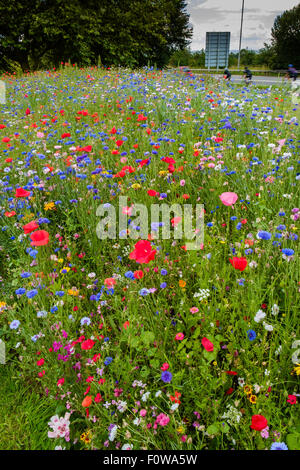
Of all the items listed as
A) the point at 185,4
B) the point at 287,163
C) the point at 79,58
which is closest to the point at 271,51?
the point at 185,4

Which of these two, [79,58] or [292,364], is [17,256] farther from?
[79,58]

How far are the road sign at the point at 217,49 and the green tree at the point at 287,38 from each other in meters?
24.7

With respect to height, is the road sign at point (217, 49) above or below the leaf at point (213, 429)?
above

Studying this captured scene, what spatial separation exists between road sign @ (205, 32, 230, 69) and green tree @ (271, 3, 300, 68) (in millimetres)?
24727

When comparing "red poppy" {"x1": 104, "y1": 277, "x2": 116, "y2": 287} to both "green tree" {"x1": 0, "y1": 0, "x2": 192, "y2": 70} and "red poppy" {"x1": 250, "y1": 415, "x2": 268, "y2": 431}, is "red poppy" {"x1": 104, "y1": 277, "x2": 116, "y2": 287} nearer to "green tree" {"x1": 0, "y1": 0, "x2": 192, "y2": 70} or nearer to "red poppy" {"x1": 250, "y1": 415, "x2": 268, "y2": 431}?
"red poppy" {"x1": 250, "y1": 415, "x2": 268, "y2": 431}

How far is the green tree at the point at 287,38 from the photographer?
1485 inches

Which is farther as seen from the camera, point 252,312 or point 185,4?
point 185,4

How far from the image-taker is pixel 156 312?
5.46 ft

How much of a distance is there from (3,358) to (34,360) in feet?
0.60

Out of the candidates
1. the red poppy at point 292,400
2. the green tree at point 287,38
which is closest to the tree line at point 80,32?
the red poppy at point 292,400

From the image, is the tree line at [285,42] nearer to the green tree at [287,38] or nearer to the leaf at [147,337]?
the green tree at [287,38]

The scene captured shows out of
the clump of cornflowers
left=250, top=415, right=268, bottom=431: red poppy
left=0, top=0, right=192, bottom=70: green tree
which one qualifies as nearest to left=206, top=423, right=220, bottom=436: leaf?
left=250, top=415, right=268, bottom=431: red poppy

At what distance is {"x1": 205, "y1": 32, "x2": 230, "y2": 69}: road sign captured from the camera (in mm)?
17422

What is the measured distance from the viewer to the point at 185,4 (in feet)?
97.5
